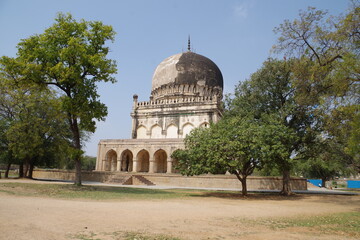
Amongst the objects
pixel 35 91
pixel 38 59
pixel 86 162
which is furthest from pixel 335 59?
pixel 86 162

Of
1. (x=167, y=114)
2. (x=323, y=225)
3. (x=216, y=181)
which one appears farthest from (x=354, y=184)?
(x=323, y=225)

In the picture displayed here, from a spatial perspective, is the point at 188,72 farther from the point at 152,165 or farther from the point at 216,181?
the point at 216,181

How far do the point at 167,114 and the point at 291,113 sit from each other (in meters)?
18.0

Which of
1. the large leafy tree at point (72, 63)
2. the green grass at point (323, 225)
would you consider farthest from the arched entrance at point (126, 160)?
the green grass at point (323, 225)

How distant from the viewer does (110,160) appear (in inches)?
1247

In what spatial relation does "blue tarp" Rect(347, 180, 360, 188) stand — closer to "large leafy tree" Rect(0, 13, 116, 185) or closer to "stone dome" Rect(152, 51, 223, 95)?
"stone dome" Rect(152, 51, 223, 95)

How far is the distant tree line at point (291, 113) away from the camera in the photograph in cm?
1174

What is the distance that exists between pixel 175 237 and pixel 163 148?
74.4ft

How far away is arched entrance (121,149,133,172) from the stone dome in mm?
9989

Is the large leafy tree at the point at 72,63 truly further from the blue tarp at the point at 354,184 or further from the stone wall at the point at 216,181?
the blue tarp at the point at 354,184

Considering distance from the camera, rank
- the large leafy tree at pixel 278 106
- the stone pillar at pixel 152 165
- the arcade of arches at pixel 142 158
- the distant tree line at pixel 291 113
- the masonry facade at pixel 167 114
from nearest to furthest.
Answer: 1. the distant tree line at pixel 291 113
2. the large leafy tree at pixel 278 106
3. the stone pillar at pixel 152 165
4. the arcade of arches at pixel 142 158
5. the masonry facade at pixel 167 114

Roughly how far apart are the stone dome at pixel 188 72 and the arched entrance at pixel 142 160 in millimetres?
10231

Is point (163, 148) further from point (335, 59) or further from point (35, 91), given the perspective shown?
point (335, 59)

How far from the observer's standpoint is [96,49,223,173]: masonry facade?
29.4 metres
